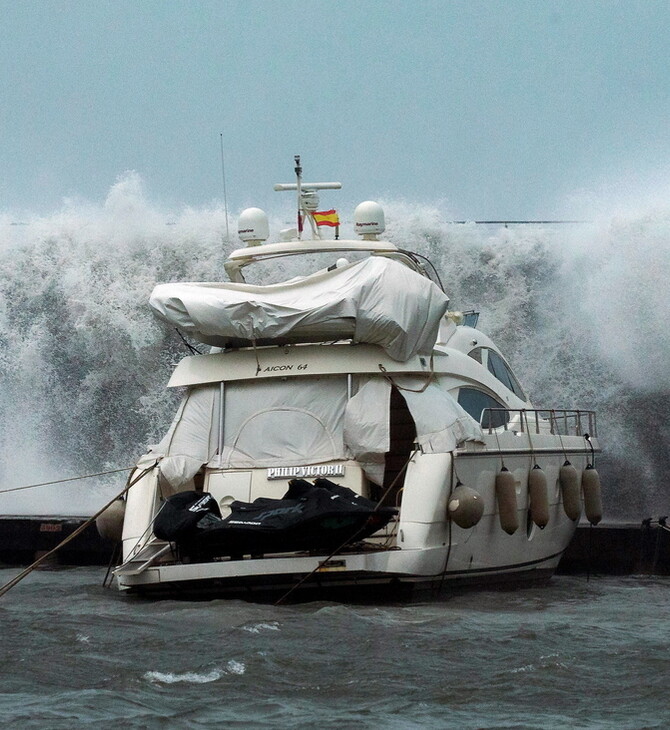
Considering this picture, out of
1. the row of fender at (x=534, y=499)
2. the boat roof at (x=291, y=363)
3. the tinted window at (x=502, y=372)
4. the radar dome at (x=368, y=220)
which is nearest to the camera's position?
the row of fender at (x=534, y=499)

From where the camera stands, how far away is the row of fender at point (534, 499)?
38.8 ft

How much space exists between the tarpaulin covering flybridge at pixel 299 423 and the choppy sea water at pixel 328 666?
64.3 inches

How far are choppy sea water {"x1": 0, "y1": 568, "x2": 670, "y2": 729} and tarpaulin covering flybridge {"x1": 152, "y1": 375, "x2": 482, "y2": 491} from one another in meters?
1.63

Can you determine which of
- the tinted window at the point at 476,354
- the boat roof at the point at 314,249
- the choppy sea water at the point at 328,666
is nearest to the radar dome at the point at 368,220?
the boat roof at the point at 314,249

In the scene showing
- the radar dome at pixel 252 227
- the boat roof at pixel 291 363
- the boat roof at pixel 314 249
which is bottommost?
the boat roof at pixel 291 363

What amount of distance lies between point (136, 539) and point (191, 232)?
63.7 feet

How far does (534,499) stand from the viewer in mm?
13703

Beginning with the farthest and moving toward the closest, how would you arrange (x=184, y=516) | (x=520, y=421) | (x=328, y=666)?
(x=520, y=421)
(x=184, y=516)
(x=328, y=666)

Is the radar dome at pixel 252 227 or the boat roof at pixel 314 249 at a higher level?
the radar dome at pixel 252 227

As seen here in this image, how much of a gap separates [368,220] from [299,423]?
11.0 ft

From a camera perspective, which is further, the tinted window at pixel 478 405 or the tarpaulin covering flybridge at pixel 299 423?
the tinted window at pixel 478 405

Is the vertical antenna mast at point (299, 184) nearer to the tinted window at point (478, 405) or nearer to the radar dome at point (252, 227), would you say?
the radar dome at point (252, 227)

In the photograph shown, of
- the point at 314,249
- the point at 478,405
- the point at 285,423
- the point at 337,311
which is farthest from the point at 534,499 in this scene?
the point at 314,249

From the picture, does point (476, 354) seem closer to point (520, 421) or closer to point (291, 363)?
point (520, 421)
